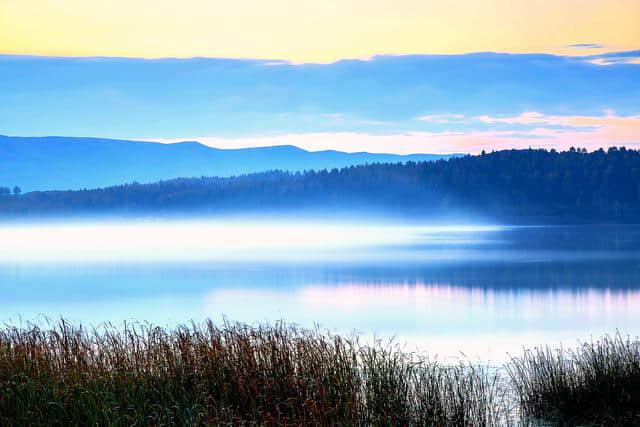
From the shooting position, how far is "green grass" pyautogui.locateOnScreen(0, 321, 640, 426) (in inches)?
456

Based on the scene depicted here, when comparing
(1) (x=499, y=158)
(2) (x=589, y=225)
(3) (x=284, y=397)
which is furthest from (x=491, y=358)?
(1) (x=499, y=158)

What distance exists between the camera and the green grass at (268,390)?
11578mm

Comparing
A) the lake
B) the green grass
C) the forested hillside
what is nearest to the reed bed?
the green grass

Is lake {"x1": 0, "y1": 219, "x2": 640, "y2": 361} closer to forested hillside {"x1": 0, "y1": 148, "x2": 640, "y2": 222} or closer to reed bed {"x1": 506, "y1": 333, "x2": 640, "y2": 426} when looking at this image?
reed bed {"x1": 506, "y1": 333, "x2": 640, "y2": 426}

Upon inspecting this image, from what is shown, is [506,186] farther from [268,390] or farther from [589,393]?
[268,390]

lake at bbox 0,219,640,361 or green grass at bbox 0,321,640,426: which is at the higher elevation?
green grass at bbox 0,321,640,426

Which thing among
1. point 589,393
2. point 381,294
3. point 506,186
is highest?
point 506,186

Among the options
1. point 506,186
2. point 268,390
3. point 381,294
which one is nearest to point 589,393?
point 268,390

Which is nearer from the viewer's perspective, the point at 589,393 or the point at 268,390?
the point at 268,390

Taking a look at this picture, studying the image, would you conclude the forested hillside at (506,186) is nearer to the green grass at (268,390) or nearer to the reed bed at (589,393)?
the reed bed at (589,393)

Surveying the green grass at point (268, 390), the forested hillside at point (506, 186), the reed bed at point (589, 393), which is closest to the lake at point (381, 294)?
the reed bed at point (589, 393)

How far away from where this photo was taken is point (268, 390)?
41.8ft

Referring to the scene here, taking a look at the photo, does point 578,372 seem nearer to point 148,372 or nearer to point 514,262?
point 148,372

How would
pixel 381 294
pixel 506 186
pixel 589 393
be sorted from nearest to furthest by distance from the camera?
pixel 589 393
pixel 381 294
pixel 506 186
